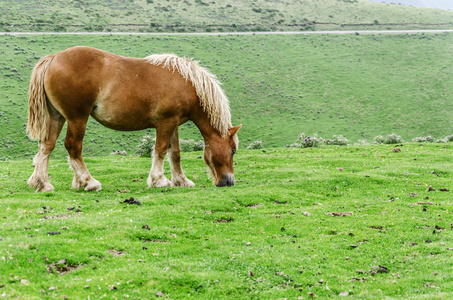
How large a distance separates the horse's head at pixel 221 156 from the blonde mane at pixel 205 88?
0.24 meters

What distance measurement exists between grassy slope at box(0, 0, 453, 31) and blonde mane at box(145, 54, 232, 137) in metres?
63.4

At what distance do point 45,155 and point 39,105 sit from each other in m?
1.40

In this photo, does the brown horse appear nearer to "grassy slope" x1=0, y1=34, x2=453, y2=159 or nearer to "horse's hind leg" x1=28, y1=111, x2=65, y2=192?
"horse's hind leg" x1=28, y1=111, x2=65, y2=192

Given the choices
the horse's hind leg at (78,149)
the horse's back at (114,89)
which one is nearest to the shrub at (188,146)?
the horse's back at (114,89)

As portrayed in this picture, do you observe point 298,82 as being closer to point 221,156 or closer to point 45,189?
point 221,156

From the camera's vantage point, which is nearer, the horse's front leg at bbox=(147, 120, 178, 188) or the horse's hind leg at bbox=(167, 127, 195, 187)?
the horse's front leg at bbox=(147, 120, 178, 188)

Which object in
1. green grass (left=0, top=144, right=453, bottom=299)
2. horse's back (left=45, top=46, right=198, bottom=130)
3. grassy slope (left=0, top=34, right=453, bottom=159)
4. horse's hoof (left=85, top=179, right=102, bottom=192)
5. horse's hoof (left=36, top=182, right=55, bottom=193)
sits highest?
horse's back (left=45, top=46, right=198, bottom=130)

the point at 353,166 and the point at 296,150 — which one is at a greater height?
the point at 353,166

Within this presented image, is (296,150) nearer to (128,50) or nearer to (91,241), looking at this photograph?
(91,241)

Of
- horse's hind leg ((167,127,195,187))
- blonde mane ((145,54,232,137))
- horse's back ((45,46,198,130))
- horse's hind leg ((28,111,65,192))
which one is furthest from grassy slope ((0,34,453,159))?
blonde mane ((145,54,232,137))

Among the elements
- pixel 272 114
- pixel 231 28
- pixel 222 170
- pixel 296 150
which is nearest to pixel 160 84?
pixel 222 170

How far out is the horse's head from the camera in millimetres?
12398

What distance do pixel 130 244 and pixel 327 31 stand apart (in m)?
81.6

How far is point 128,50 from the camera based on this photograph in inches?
2431
